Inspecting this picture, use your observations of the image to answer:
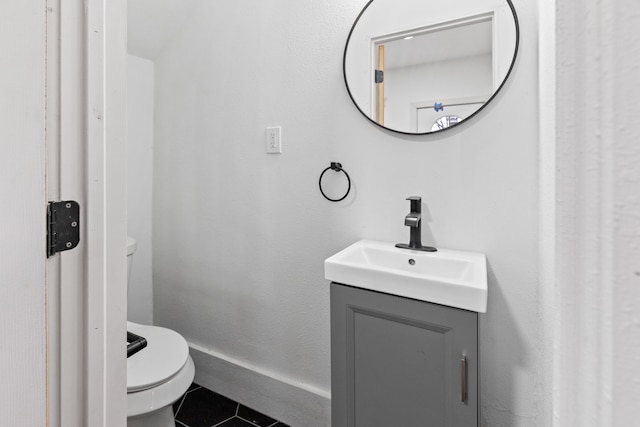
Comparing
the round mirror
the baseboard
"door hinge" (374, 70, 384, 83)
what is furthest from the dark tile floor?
"door hinge" (374, 70, 384, 83)

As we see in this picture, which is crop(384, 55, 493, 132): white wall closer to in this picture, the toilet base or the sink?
the sink

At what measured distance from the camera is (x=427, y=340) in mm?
941

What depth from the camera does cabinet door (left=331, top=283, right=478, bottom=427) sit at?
2.95 feet

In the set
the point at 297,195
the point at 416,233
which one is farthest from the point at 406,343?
the point at 297,195

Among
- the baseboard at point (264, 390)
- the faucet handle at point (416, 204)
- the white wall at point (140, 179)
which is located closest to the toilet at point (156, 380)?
the baseboard at point (264, 390)

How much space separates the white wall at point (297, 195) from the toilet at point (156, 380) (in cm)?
41

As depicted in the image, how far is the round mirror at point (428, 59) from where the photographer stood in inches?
45.5

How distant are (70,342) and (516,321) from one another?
123 centimetres

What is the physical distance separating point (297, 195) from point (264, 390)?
93 cm

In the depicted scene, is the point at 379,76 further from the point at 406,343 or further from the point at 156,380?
the point at 156,380

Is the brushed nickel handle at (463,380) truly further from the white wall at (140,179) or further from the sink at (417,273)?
the white wall at (140,179)

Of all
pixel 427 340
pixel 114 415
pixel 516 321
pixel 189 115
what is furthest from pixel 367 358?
pixel 189 115

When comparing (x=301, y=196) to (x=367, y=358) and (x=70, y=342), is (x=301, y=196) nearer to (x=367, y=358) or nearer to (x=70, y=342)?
(x=367, y=358)

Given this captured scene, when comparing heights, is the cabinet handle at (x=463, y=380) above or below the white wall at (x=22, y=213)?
below
